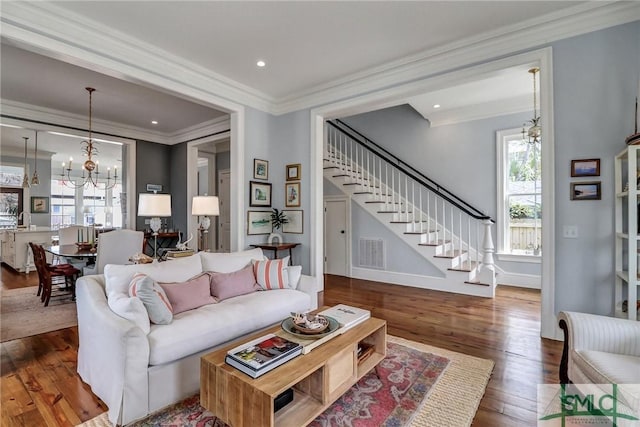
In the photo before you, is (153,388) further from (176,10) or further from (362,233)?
(362,233)

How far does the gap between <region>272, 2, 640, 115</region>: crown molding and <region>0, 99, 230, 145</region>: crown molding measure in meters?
2.70

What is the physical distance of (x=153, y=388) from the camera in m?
1.86

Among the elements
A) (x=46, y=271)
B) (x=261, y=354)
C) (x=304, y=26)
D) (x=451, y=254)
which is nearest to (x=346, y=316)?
(x=261, y=354)

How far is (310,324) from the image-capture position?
6.47 feet

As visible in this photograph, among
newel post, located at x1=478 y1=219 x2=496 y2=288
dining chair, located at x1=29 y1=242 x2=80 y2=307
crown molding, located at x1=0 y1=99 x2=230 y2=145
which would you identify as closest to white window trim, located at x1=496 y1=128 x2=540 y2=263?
newel post, located at x1=478 y1=219 x2=496 y2=288

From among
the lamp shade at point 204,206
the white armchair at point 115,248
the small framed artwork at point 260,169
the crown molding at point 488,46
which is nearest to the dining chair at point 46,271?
the white armchair at point 115,248

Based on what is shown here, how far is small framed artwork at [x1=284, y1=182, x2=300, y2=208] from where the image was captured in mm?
4801

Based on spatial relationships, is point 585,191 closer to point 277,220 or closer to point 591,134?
point 591,134

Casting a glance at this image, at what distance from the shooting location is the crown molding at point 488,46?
2.69 m

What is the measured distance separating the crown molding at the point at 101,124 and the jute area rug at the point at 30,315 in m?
2.81

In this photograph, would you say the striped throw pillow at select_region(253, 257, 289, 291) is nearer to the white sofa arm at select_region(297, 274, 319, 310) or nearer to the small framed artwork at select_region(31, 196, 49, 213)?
the white sofa arm at select_region(297, 274, 319, 310)

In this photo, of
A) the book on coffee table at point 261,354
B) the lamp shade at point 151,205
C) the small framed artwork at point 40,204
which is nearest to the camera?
the book on coffee table at point 261,354

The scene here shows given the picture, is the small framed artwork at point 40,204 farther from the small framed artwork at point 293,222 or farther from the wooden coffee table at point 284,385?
the wooden coffee table at point 284,385

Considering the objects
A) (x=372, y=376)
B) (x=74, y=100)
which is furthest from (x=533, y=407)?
(x=74, y=100)
